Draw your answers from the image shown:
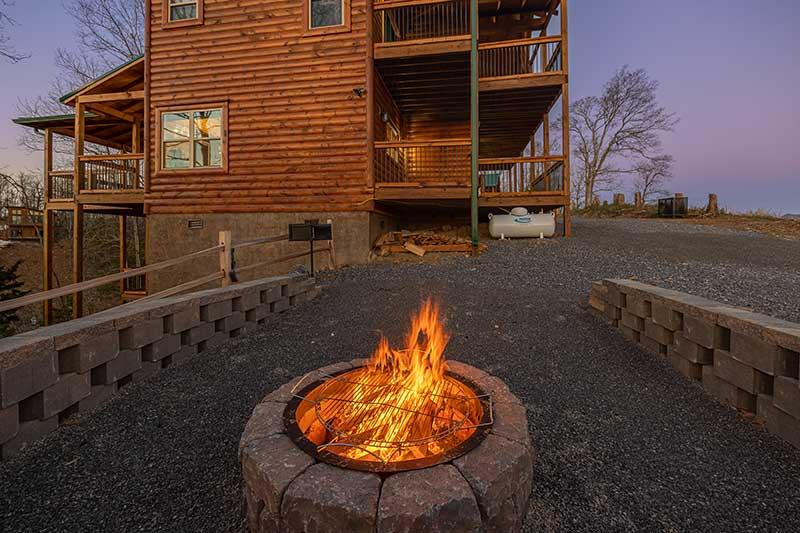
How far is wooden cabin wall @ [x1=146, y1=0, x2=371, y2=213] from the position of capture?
869 centimetres

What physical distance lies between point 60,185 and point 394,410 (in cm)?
1630

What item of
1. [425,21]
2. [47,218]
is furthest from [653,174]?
[47,218]

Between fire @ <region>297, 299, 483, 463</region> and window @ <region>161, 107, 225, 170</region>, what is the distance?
877 centimetres

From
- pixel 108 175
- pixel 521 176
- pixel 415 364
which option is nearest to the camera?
pixel 415 364

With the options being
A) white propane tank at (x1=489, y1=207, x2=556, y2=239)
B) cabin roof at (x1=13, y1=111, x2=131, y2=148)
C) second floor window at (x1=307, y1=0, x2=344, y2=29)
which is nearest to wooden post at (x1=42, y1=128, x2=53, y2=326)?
cabin roof at (x1=13, y1=111, x2=131, y2=148)

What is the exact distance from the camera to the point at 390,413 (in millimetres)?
1850

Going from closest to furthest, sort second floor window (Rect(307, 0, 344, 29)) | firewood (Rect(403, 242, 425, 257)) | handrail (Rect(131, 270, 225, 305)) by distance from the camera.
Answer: handrail (Rect(131, 270, 225, 305)) < firewood (Rect(403, 242, 425, 257)) < second floor window (Rect(307, 0, 344, 29))

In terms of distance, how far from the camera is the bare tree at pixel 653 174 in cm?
2600

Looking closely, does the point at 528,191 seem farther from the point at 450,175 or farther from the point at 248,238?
the point at 248,238

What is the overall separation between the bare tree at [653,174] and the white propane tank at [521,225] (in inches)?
816

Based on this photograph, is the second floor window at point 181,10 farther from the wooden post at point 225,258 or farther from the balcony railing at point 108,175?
Answer: the wooden post at point 225,258

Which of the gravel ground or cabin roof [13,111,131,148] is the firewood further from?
cabin roof [13,111,131,148]

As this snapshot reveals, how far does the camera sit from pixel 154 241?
941 cm

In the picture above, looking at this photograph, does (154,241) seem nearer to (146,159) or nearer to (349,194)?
(146,159)
